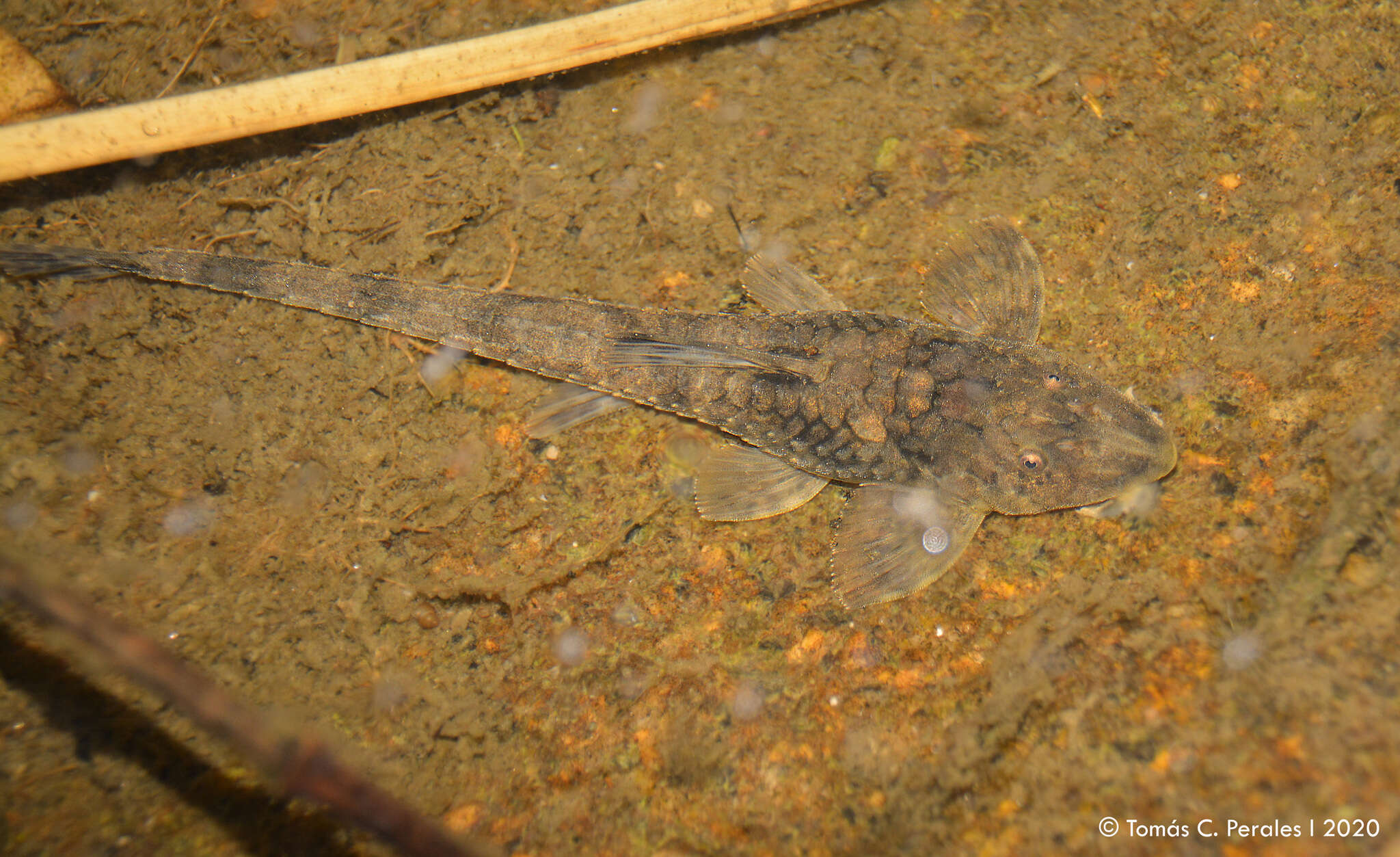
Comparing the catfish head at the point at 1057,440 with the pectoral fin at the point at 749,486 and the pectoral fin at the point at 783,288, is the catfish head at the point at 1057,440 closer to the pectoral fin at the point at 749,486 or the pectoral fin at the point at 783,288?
the pectoral fin at the point at 749,486

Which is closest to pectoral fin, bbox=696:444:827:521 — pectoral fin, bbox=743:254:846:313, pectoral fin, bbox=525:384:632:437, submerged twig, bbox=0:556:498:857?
pectoral fin, bbox=525:384:632:437

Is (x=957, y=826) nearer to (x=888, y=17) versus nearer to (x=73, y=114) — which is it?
(x=888, y=17)

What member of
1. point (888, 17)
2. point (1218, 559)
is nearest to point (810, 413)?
point (1218, 559)

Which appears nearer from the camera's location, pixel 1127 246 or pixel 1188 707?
pixel 1188 707

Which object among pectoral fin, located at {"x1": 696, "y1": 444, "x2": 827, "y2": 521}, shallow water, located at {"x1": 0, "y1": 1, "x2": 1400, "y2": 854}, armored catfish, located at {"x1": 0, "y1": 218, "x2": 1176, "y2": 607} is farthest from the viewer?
pectoral fin, located at {"x1": 696, "y1": 444, "x2": 827, "y2": 521}

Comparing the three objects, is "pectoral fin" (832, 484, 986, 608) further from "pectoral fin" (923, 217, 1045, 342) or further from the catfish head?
"pectoral fin" (923, 217, 1045, 342)

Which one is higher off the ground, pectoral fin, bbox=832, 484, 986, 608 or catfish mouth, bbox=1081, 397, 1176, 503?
catfish mouth, bbox=1081, 397, 1176, 503
